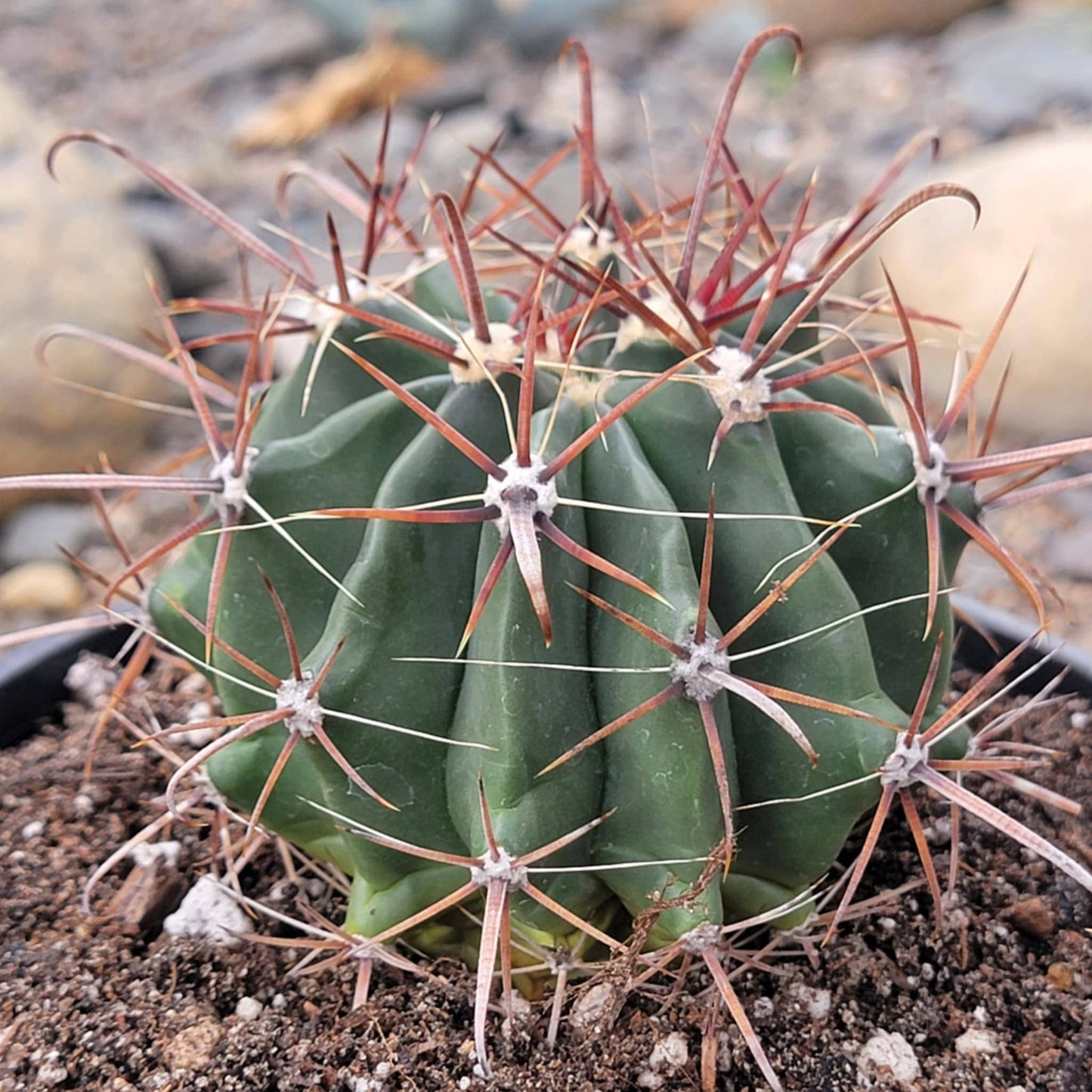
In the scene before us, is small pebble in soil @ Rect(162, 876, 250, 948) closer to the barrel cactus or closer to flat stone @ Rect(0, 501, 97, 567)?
the barrel cactus

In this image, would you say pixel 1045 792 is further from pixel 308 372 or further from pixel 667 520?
pixel 308 372

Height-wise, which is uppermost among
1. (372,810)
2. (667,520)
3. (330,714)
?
(667,520)

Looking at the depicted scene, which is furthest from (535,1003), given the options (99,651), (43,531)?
(43,531)

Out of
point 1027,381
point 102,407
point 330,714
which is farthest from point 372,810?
point 1027,381

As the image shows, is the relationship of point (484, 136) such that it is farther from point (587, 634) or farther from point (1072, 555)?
point (587, 634)

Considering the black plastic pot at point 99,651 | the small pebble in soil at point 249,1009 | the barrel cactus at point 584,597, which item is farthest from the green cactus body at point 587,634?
the black plastic pot at point 99,651

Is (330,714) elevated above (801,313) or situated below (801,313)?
below
